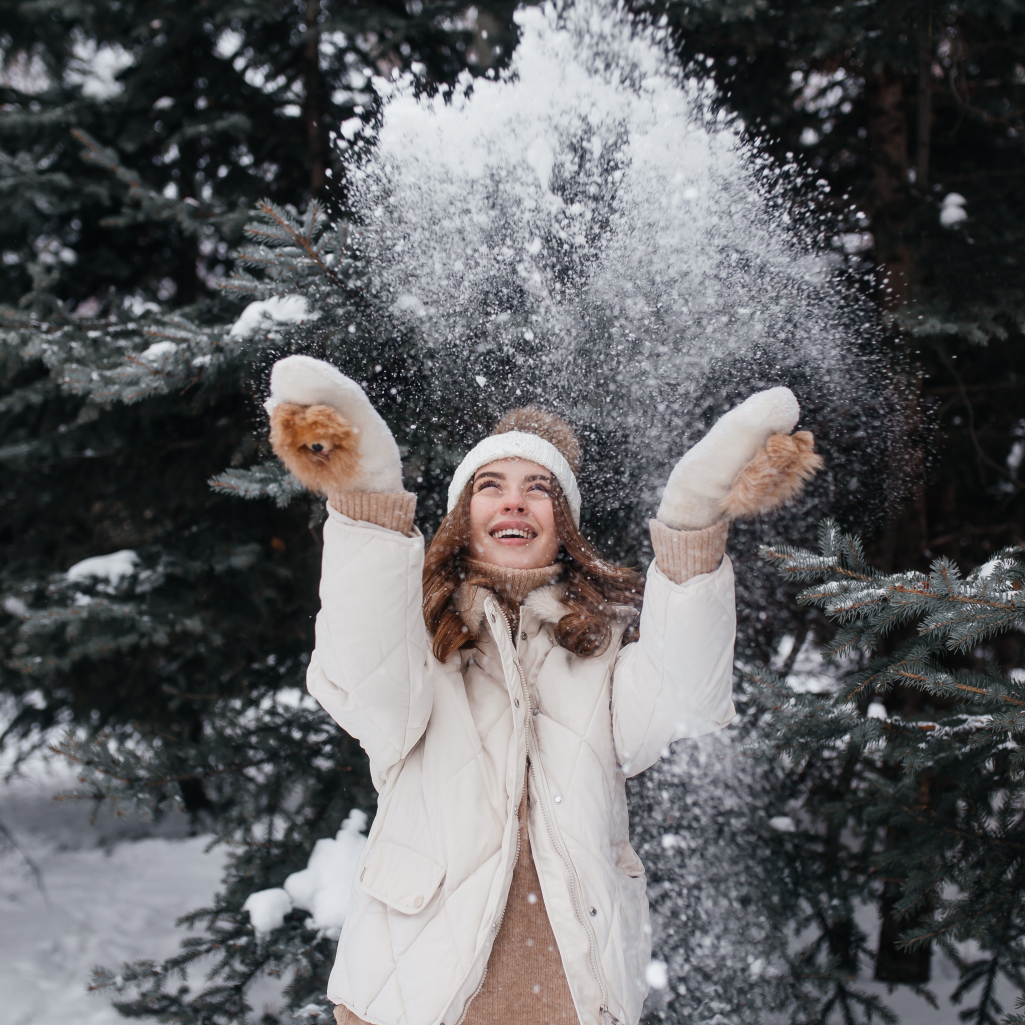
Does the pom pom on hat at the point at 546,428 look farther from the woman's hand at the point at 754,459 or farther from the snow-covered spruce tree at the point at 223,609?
the woman's hand at the point at 754,459

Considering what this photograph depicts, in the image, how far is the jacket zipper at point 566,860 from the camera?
1.62m

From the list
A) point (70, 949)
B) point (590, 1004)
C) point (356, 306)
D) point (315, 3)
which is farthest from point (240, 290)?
point (70, 949)

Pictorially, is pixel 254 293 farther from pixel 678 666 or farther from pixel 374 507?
pixel 678 666

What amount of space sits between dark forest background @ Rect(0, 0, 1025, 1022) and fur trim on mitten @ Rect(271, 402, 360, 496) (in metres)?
1.19

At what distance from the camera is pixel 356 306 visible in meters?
2.75

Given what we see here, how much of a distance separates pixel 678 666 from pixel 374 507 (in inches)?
28.0

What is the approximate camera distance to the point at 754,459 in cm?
150

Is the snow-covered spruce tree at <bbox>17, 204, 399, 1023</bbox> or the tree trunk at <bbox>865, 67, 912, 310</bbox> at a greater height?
the tree trunk at <bbox>865, 67, 912, 310</bbox>

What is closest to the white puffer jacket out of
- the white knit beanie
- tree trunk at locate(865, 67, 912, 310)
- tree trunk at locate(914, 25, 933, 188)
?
the white knit beanie

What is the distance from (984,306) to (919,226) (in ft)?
2.32

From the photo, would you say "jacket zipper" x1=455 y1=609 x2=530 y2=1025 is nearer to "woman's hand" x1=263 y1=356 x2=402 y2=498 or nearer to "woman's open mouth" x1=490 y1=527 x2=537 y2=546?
"woman's open mouth" x1=490 y1=527 x2=537 y2=546

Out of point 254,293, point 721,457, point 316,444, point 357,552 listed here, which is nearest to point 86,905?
point 254,293

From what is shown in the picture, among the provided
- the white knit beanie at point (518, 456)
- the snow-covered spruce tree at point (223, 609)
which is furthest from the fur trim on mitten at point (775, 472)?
the snow-covered spruce tree at point (223, 609)

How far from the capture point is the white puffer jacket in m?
1.60
